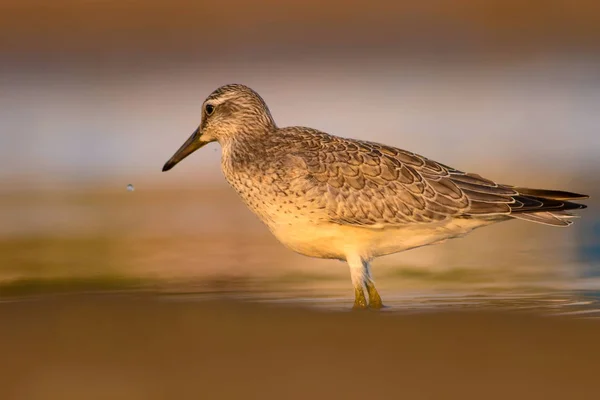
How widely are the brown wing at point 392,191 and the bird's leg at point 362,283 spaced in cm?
29

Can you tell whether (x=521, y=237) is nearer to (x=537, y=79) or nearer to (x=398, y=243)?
(x=398, y=243)

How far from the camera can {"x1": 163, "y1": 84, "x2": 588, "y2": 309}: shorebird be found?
31.0ft

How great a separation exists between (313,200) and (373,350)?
7.01 feet

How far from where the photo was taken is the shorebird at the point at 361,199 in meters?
9.46

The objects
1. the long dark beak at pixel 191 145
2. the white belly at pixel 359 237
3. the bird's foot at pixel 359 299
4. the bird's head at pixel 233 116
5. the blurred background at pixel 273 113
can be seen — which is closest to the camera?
the bird's foot at pixel 359 299

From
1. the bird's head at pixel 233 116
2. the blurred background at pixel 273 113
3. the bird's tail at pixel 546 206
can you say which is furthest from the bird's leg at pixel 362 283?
the bird's head at pixel 233 116

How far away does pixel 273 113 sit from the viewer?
17094 millimetres

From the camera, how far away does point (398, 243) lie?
9.77 m

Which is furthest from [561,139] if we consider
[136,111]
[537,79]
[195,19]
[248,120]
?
[195,19]

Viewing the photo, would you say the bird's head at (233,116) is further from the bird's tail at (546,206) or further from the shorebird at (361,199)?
the bird's tail at (546,206)

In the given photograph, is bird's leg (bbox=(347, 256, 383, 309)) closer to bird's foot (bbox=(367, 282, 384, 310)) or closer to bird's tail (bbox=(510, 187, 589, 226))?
bird's foot (bbox=(367, 282, 384, 310))

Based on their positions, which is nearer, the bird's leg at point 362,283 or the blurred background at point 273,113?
the bird's leg at point 362,283

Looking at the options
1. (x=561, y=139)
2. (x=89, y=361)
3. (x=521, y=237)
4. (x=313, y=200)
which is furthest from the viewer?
(x=561, y=139)

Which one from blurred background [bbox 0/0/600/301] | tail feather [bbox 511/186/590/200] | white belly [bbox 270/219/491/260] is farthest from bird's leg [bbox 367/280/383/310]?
tail feather [bbox 511/186/590/200]
